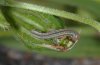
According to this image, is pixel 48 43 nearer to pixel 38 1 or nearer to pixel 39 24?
pixel 39 24

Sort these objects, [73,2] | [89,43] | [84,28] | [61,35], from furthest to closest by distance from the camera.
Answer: [89,43] < [84,28] < [73,2] < [61,35]

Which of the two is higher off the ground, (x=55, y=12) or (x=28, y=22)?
(x=55, y=12)

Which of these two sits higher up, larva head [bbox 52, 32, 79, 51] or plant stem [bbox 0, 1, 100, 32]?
plant stem [bbox 0, 1, 100, 32]

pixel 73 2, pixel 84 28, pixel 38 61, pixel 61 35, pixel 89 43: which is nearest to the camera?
pixel 61 35

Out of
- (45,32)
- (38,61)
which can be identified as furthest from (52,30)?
(38,61)

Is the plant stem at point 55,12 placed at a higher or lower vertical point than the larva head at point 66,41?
higher

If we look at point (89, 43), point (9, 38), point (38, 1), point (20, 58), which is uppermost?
point (38, 1)

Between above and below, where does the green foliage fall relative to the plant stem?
below

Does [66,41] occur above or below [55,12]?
below

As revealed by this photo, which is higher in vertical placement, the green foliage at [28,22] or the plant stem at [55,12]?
the plant stem at [55,12]

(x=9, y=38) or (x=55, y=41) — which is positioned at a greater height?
(x=55, y=41)

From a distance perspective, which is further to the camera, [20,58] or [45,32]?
[20,58]
